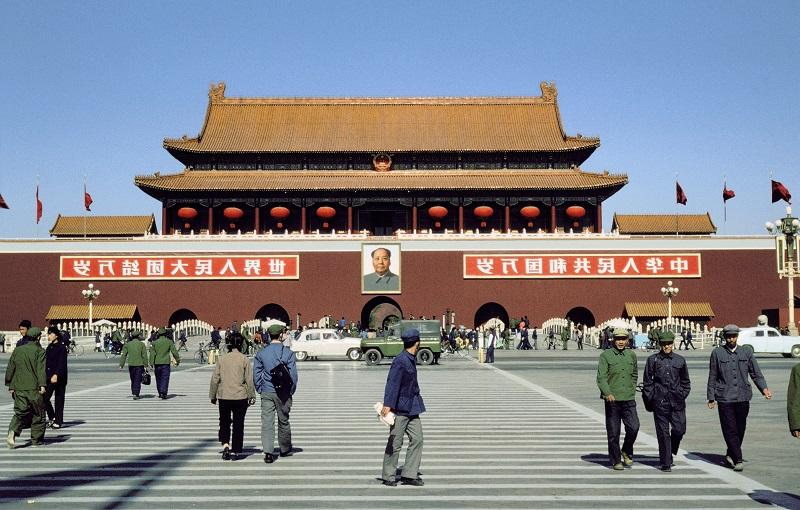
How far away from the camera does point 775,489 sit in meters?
8.55

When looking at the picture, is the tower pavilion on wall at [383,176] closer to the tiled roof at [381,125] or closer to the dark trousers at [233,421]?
the tiled roof at [381,125]

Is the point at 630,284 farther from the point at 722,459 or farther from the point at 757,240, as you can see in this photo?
the point at 722,459

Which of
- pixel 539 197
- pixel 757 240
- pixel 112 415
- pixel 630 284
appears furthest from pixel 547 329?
pixel 112 415

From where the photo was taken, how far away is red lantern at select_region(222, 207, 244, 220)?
165 feet

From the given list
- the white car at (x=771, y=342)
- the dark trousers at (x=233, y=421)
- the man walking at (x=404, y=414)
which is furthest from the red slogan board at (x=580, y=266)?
the man walking at (x=404, y=414)

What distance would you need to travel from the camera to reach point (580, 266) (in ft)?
154

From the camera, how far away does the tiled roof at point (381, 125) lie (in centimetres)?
5156

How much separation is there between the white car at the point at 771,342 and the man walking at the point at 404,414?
26335mm

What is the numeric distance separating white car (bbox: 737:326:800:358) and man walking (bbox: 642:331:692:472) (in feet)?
79.2

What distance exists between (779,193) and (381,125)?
22854 mm

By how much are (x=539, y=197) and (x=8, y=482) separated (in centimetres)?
4320

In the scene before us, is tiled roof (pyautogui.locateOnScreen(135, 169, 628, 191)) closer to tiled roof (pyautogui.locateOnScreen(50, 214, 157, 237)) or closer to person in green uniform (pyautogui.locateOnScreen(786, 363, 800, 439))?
tiled roof (pyautogui.locateOnScreen(50, 214, 157, 237))

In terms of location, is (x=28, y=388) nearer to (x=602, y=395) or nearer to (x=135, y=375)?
(x=135, y=375)

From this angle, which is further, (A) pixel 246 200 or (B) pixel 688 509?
(A) pixel 246 200
